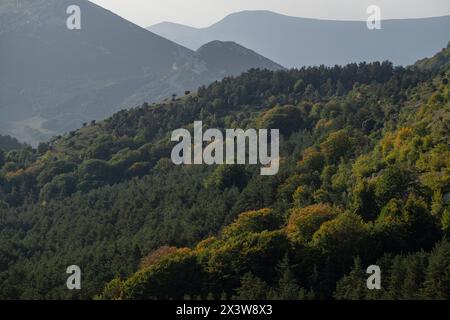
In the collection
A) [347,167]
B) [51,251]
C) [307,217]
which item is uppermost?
[347,167]

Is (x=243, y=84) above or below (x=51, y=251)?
above

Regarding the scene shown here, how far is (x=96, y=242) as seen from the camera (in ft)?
265

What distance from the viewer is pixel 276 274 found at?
178ft

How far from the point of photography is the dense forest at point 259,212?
5231 centimetres

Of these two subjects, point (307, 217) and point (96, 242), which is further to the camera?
point (96, 242)

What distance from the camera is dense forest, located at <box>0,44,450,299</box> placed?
52312 mm

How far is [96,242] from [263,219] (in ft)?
79.1

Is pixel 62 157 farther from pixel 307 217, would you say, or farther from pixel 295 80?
pixel 307 217

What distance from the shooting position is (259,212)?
67188mm

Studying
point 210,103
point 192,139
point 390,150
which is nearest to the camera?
point 390,150
